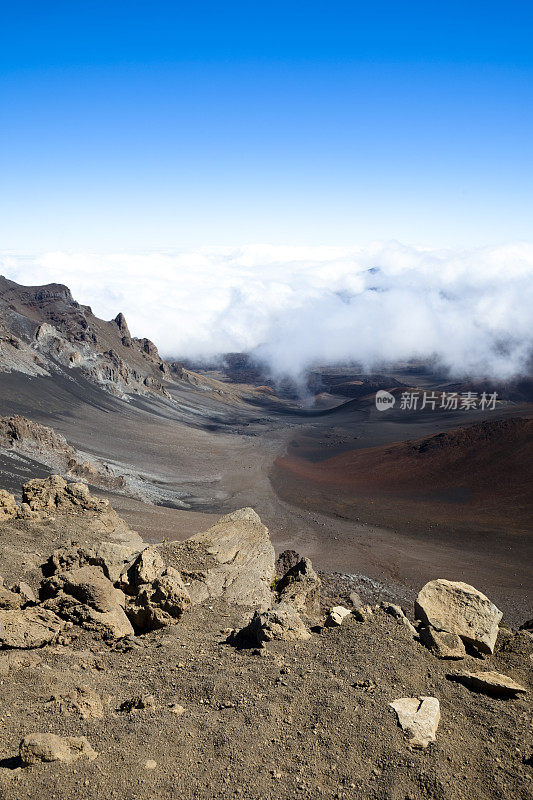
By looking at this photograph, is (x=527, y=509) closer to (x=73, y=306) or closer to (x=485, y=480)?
(x=485, y=480)

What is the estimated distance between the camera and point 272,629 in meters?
8.87

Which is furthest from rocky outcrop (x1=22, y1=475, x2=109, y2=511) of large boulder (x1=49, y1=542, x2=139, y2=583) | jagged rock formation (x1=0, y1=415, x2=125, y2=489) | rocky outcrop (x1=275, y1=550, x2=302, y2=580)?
jagged rock formation (x1=0, y1=415, x2=125, y2=489)

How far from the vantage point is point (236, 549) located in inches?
557

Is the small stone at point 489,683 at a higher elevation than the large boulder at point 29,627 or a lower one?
higher

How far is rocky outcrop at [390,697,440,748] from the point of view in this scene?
6438mm

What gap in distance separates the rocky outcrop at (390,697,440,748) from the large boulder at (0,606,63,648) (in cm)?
566

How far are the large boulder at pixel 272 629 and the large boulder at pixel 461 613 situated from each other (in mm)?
2688

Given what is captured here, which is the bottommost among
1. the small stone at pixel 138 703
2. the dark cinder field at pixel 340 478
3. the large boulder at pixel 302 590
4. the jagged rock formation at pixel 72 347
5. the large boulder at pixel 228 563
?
the dark cinder field at pixel 340 478

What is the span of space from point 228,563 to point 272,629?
468 centimetres

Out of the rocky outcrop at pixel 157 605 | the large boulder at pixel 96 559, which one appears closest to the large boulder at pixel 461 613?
the rocky outcrop at pixel 157 605

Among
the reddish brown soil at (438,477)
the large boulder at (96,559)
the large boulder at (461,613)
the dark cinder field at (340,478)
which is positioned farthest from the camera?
the reddish brown soil at (438,477)

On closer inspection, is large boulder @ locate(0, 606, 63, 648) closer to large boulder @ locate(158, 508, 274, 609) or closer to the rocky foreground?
the rocky foreground

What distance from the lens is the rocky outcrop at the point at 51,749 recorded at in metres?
5.32

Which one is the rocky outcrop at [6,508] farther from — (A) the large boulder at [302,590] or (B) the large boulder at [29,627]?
(A) the large boulder at [302,590]
